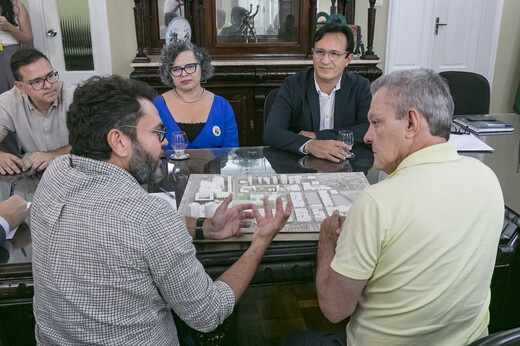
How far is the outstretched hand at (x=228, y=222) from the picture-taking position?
1.33 metres

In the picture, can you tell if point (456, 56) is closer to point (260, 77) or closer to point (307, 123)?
point (260, 77)

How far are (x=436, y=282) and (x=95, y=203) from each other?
0.74m

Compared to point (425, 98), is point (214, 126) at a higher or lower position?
lower

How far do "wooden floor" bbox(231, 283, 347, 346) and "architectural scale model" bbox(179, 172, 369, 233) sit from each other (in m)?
0.68

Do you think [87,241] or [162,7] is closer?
[87,241]

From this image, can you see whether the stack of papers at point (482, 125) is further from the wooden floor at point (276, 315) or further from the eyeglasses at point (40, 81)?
the eyeglasses at point (40, 81)

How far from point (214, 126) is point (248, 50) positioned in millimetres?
1716

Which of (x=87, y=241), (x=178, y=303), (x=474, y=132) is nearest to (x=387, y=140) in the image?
(x=178, y=303)

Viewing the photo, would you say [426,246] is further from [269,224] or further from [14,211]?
[14,211]

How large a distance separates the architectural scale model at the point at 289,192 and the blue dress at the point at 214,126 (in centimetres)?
61

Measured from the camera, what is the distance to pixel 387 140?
3.70 ft

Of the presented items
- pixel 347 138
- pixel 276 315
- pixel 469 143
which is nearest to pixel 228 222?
pixel 347 138

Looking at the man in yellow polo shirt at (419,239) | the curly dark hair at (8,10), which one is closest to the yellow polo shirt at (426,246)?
the man in yellow polo shirt at (419,239)

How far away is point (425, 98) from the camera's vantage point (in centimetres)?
106
